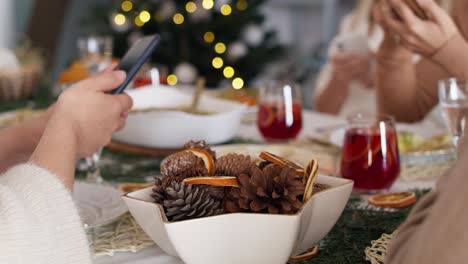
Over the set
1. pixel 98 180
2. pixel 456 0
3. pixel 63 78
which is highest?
pixel 456 0

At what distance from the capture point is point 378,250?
777 mm

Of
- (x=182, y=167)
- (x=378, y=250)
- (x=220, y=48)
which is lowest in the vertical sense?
(x=378, y=250)

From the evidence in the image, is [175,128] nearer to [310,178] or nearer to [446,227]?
[310,178]

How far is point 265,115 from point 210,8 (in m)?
2.35

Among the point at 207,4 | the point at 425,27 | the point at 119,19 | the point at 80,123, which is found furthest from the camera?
the point at 119,19

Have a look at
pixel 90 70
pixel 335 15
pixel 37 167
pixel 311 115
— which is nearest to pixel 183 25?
pixel 335 15

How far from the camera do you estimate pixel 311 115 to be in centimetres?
178

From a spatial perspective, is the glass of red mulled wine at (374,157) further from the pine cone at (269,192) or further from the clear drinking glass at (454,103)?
the pine cone at (269,192)

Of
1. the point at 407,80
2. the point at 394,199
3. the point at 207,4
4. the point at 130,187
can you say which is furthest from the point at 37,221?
the point at 207,4

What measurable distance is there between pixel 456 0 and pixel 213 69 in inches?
90.0

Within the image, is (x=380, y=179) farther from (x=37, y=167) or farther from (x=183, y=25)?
(x=183, y=25)

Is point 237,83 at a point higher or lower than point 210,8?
lower

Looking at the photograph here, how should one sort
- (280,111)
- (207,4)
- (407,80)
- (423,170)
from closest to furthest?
1. (423,170)
2. (280,111)
3. (407,80)
4. (207,4)

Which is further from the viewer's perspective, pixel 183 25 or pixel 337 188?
pixel 183 25
